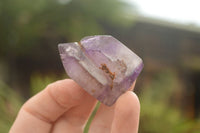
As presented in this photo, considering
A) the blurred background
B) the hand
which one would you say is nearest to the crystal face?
the hand

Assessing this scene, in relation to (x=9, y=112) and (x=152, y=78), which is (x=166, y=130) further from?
(x=152, y=78)

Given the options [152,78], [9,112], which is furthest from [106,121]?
[152,78]

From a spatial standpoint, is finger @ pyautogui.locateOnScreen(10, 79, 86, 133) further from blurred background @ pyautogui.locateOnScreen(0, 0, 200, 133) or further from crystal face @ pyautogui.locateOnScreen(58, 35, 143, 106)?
blurred background @ pyautogui.locateOnScreen(0, 0, 200, 133)

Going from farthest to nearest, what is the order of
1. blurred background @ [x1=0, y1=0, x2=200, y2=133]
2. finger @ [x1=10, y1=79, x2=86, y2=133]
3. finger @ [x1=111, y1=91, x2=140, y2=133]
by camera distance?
blurred background @ [x1=0, y1=0, x2=200, y2=133]
finger @ [x1=10, y1=79, x2=86, y2=133]
finger @ [x1=111, y1=91, x2=140, y2=133]

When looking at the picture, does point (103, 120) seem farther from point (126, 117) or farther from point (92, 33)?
point (92, 33)

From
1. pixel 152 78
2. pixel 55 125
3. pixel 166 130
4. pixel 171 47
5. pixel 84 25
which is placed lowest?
pixel 152 78

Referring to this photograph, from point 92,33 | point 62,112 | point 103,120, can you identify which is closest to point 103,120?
point 103,120

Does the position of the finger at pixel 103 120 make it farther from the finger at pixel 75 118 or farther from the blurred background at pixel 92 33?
the blurred background at pixel 92 33
